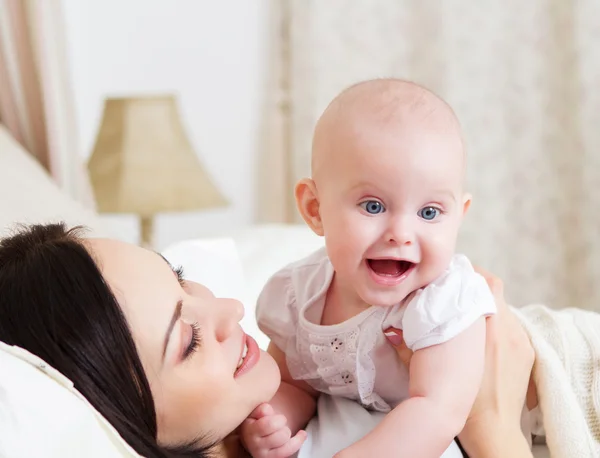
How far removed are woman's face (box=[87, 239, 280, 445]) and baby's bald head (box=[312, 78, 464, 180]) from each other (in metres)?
0.27

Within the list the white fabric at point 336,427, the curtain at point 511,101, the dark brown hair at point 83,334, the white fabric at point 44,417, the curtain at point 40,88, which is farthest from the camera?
the curtain at point 511,101

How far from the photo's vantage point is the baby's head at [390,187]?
0.99 meters

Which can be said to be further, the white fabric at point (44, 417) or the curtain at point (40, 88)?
the curtain at point (40, 88)

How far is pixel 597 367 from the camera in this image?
1248 mm

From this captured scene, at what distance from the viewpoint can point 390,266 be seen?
104 cm

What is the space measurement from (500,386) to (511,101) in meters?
2.40

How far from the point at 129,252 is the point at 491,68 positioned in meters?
2.73

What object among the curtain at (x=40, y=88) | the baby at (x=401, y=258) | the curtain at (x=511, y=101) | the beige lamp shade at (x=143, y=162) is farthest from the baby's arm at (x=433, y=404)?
the curtain at (x=511, y=101)

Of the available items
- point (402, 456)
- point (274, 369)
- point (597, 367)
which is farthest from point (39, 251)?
point (597, 367)

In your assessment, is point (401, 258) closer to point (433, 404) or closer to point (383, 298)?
point (383, 298)

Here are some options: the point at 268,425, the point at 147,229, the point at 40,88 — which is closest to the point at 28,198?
the point at 40,88

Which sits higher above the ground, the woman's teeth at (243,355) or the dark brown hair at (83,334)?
the dark brown hair at (83,334)

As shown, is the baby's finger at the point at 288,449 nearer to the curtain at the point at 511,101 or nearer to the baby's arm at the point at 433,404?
the baby's arm at the point at 433,404

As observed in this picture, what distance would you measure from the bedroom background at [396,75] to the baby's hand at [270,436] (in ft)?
8.21
